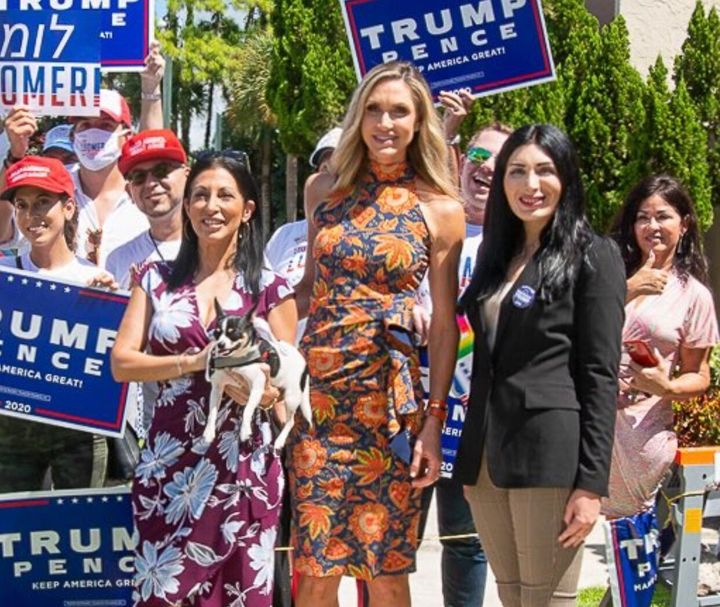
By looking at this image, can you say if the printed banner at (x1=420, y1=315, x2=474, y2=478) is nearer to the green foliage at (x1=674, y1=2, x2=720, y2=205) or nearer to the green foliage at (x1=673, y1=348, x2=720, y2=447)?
the green foliage at (x1=673, y1=348, x2=720, y2=447)

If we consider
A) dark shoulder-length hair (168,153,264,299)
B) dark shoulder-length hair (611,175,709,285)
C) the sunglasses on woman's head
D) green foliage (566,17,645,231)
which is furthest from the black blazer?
green foliage (566,17,645,231)

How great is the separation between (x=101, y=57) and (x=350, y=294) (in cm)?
218

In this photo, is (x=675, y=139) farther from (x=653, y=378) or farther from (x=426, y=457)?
(x=426, y=457)

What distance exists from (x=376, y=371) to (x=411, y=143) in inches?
29.7

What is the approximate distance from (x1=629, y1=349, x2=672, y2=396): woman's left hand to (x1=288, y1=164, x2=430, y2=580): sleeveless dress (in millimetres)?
1045

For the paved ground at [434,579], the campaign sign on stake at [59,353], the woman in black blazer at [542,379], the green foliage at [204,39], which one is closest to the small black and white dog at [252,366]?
the woman in black blazer at [542,379]

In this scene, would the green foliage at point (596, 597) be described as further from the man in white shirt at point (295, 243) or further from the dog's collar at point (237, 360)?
the dog's collar at point (237, 360)

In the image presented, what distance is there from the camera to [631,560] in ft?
14.6

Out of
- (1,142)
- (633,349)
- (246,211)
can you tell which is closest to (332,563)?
(246,211)

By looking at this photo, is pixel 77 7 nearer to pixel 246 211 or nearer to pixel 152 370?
pixel 246 211

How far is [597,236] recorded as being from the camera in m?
3.62

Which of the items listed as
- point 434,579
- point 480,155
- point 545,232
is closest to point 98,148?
point 480,155

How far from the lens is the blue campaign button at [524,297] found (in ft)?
11.6

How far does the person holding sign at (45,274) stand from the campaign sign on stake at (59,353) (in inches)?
3.4
